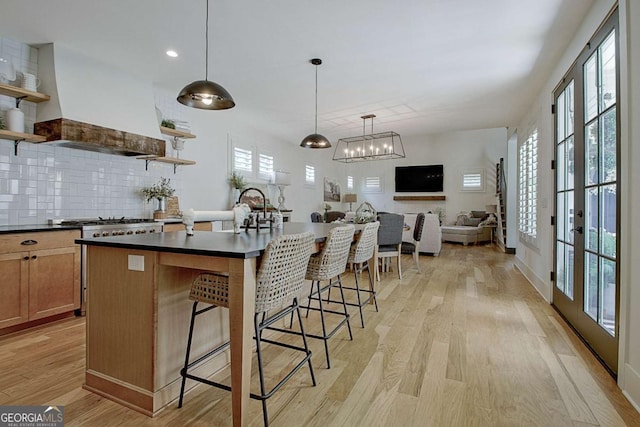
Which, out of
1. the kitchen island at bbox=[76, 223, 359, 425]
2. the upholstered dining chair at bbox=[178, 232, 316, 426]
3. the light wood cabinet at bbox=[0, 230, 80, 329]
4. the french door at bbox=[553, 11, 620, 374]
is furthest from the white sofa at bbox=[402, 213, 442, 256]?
the kitchen island at bbox=[76, 223, 359, 425]

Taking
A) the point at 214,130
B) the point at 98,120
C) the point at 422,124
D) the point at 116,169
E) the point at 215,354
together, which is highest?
the point at 422,124

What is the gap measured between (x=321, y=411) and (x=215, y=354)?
804 mm

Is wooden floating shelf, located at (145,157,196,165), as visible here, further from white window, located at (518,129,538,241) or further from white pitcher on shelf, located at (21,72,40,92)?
white window, located at (518,129,538,241)

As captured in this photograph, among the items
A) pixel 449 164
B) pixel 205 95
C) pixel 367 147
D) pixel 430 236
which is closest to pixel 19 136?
pixel 205 95

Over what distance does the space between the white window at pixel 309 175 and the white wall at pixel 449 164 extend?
2.24 meters

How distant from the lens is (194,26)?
9.87 feet

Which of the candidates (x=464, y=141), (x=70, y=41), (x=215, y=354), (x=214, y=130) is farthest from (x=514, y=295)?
(x=464, y=141)

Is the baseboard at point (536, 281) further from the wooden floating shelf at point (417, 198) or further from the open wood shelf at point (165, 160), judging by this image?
the open wood shelf at point (165, 160)

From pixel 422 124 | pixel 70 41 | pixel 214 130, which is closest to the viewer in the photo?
pixel 70 41

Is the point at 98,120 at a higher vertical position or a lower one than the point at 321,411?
higher

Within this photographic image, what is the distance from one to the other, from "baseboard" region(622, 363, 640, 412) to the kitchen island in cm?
207

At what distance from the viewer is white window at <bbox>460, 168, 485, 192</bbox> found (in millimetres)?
9961

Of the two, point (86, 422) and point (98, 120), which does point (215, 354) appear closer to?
point (86, 422)

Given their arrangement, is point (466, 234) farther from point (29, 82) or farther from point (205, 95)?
point (29, 82)
